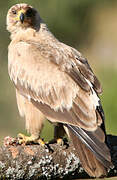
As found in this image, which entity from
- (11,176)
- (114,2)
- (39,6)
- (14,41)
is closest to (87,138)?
(11,176)

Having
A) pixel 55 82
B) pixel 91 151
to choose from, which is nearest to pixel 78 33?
pixel 55 82

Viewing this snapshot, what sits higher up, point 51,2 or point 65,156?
point 51,2

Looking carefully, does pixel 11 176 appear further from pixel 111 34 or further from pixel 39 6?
pixel 111 34

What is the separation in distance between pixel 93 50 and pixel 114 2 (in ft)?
11.1

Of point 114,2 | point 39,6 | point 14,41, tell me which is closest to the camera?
point 14,41

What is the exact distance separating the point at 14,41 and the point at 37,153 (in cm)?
199

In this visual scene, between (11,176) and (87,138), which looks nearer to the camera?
(11,176)

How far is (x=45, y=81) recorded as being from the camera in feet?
22.1

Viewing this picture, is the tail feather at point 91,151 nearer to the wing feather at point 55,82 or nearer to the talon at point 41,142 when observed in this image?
the wing feather at point 55,82

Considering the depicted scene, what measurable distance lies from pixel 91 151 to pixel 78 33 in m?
15.5

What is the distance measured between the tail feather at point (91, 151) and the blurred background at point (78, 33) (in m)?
7.19

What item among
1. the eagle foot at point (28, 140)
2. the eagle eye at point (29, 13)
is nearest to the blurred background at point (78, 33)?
the eagle eye at point (29, 13)

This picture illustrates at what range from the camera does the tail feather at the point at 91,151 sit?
5.89 meters

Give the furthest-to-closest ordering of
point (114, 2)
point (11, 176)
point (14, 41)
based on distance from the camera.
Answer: point (114, 2)
point (14, 41)
point (11, 176)
